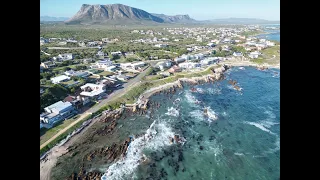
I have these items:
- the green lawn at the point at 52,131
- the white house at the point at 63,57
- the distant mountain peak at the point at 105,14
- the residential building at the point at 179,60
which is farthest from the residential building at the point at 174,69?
the distant mountain peak at the point at 105,14

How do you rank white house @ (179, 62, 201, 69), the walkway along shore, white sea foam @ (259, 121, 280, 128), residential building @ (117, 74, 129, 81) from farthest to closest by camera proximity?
white house @ (179, 62, 201, 69) → residential building @ (117, 74, 129, 81) → white sea foam @ (259, 121, 280, 128) → the walkway along shore

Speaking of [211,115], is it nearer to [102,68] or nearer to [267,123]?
[267,123]

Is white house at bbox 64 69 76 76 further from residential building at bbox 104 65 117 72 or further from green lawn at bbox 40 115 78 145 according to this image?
green lawn at bbox 40 115 78 145

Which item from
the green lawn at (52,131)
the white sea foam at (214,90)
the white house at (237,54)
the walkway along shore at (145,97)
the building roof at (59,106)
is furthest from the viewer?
the white house at (237,54)

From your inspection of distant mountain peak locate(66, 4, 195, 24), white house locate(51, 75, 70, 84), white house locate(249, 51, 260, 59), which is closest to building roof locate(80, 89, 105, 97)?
white house locate(51, 75, 70, 84)

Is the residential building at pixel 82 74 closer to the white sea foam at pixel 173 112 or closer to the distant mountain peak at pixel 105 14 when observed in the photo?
the white sea foam at pixel 173 112

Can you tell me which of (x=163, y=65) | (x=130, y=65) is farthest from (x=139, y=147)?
(x=163, y=65)
